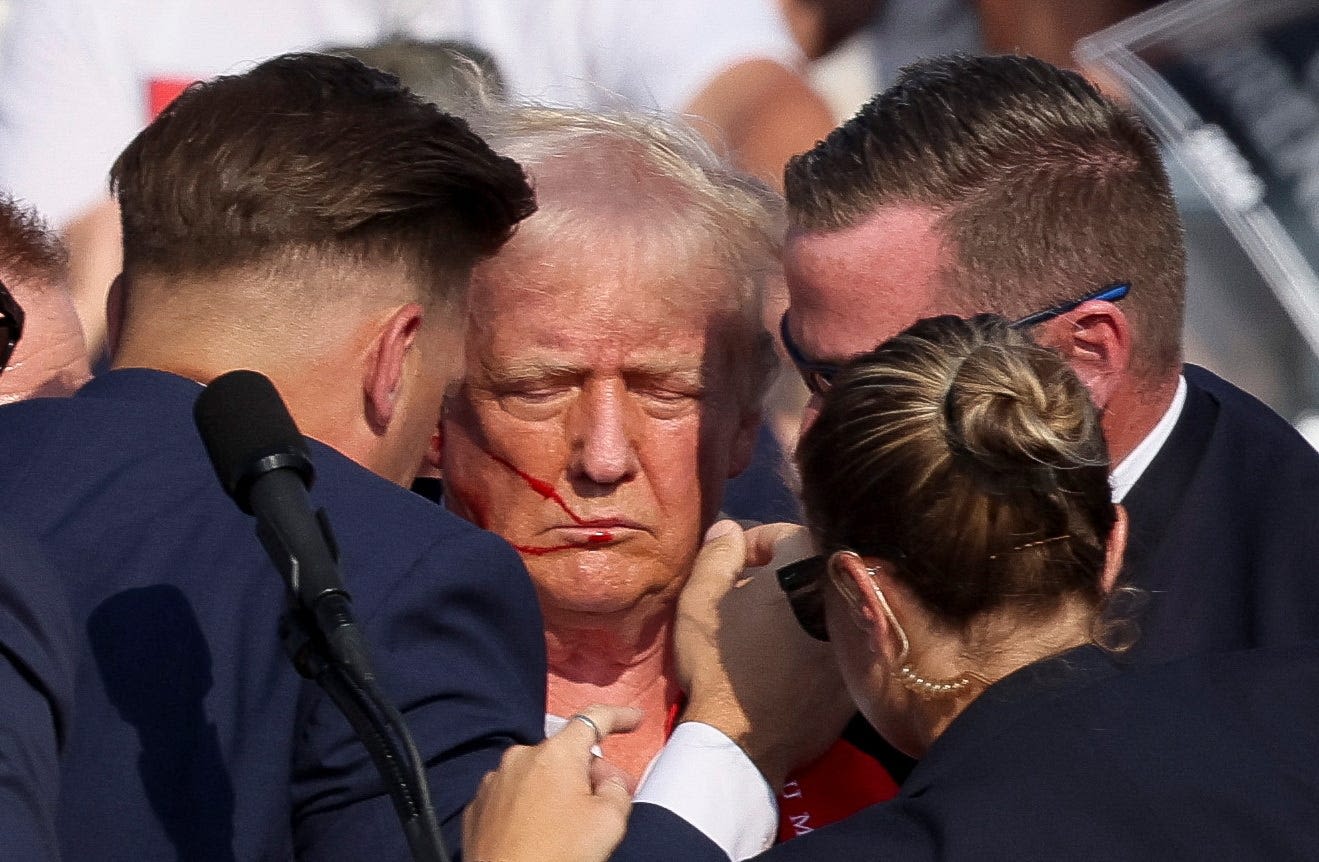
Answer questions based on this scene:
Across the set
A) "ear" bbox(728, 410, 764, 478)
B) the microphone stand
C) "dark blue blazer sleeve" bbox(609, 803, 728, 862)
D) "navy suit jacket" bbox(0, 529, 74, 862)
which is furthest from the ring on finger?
A: "ear" bbox(728, 410, 764, 478)

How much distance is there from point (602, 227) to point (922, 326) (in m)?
0.66

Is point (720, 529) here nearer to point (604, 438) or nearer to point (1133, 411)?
point (604, 438)

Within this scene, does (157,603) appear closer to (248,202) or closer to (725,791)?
(248,202)

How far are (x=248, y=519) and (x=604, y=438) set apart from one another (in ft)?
2.30

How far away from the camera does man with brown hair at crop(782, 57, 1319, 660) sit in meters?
2.19

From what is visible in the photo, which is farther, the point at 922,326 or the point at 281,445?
the point at 922,326

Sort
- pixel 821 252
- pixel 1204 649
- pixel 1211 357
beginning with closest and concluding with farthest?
pixel 1204 649
pixel 821 252
pixel 1211 357

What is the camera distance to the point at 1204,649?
215 centimetres

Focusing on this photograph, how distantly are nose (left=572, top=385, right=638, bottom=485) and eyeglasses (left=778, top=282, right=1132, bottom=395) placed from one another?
234 mm

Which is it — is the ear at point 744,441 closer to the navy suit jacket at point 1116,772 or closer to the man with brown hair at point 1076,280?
the man with brown hair at point 1076,280

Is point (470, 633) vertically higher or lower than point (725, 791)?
higher

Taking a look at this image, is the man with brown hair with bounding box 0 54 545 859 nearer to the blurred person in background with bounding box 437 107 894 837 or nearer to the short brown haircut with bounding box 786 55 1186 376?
the blurred person in background with bounding box 437 107 894 837

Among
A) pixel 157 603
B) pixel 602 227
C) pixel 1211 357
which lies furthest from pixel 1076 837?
pixel 1211 357

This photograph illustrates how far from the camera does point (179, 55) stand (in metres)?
4.07
